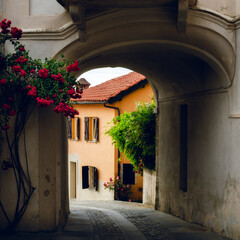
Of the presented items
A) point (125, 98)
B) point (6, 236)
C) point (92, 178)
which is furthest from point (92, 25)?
point (92, 178)

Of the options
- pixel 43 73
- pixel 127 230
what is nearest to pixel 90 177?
pixel 127 230

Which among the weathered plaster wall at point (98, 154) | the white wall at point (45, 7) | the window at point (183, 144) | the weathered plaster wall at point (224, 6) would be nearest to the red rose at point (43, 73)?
the white wall at point (45, 7)

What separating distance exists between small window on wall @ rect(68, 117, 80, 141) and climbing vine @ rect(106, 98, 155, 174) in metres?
8.40

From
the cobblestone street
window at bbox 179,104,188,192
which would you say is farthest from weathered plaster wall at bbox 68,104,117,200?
the cobblestone street

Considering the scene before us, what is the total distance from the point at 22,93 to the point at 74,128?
1909 centimetres

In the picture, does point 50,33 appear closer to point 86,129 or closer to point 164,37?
point 164,37

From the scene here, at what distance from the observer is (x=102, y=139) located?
22734 millimetres

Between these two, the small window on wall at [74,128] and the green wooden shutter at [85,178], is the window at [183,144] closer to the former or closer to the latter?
the green wooden shutter at [85,178]

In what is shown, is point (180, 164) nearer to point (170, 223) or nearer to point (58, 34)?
point (170, 223)

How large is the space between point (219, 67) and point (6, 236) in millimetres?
4898

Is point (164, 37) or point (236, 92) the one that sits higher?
point (164, 37)

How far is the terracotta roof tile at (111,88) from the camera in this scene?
71.4 feet

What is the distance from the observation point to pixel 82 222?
9.90 meters

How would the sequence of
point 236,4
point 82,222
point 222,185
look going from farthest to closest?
point 82,222 < point 222,185 < point 236,4
